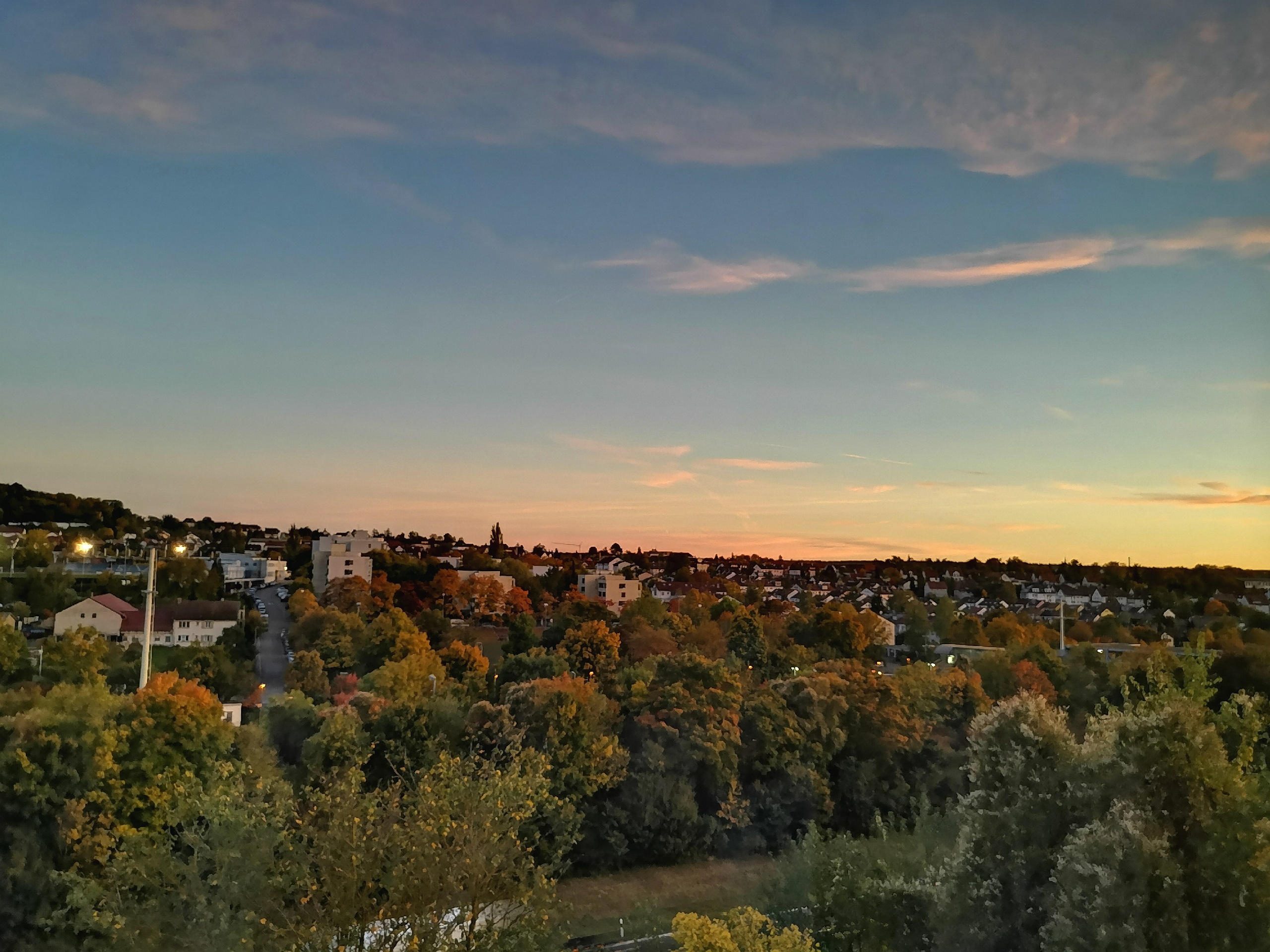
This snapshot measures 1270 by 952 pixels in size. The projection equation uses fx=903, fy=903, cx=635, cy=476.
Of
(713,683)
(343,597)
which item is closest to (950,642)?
(713,683)

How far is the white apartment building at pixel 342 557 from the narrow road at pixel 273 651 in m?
3.99

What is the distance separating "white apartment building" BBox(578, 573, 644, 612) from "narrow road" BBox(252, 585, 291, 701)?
19792 mm

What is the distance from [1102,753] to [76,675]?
2087cm

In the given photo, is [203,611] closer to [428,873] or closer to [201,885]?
[201,885]

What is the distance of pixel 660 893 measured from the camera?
1585 centimetres

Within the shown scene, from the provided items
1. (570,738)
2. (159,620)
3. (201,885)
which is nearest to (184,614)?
(159,620)

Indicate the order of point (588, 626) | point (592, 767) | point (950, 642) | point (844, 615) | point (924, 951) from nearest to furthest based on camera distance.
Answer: point (924, 951) < point (592, 767) < point (588, 626) < point (844, 615) < point (950, 642)

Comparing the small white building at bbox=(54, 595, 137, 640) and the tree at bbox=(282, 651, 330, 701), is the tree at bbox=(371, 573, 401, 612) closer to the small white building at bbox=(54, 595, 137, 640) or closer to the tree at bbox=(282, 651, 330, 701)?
the small white building at bbox=(54, 595, 137, 640)

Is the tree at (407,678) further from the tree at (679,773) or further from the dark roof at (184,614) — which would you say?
the dark roof at (184,614)

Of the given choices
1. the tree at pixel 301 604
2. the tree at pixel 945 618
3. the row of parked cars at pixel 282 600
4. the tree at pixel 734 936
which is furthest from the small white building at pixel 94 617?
the tree at pixel 945 618

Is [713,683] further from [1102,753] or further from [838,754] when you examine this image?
[1102,753]

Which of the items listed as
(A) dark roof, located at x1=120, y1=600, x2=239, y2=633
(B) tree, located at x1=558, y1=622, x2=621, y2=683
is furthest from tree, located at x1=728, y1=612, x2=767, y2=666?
(A) dark roof, located at x1=120, y1=600, x2=239, y2=633

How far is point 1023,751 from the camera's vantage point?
24.6 ft

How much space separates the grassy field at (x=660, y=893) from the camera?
545 inches
